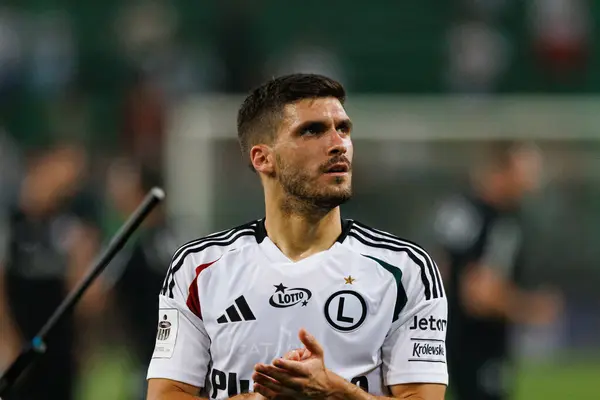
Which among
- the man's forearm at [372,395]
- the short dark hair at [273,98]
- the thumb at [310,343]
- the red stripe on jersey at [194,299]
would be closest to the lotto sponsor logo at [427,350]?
the man's forearm at [372,395]

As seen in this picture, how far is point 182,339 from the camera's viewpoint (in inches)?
186

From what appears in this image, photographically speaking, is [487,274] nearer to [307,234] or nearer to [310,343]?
[307,234]

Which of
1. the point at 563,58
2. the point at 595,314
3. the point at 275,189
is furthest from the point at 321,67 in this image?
the point at 275,189

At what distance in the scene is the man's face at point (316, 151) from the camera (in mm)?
4645

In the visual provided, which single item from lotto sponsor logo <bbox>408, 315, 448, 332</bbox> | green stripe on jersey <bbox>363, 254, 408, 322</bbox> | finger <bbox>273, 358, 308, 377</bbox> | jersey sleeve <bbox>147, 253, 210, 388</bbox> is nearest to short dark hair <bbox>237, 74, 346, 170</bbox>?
jersey sleeve <bbox>147, 253, 210, 388</bbox>

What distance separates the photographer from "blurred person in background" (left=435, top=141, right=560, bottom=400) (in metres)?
9.77

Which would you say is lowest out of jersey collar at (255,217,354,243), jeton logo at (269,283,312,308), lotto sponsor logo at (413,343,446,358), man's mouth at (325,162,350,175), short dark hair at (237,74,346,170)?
lotto sponsor logo at (413,343,446,358)

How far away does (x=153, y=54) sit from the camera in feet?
58.6

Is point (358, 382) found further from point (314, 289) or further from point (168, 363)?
point (168, 363)

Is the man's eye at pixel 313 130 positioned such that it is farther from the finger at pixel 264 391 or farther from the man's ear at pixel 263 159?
the finger at pixel 264 391

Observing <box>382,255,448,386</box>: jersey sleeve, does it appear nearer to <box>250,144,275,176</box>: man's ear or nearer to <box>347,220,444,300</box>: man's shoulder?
<box>347,220,444,300</box>: man's shoulder

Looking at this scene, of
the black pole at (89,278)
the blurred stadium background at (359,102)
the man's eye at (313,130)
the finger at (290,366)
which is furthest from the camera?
the blurred stadium background at (359,102)

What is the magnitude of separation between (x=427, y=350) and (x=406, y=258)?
343 millimetres

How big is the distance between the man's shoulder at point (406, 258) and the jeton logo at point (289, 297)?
0.89 feet
